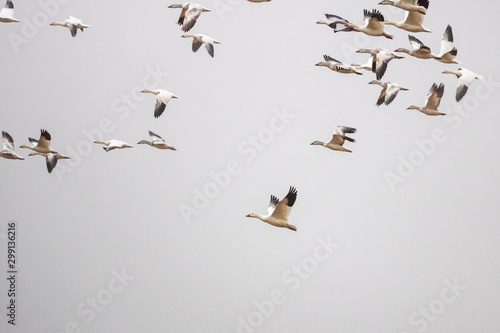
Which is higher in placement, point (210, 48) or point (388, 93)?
point (388, 93)

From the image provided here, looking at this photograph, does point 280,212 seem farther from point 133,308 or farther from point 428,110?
point 133,308

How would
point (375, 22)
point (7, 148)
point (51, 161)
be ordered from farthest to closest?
point (51, 161)
point (7, 148)
point (375, 22)

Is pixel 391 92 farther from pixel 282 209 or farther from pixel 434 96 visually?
pixel 282 209

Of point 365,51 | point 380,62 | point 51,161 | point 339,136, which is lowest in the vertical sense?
point 51,161

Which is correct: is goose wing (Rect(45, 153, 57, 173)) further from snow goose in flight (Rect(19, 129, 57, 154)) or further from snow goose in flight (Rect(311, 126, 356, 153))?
snow goose in flight (Rect(311, 126, 356, 153))

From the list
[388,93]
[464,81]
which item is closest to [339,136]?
[388,93]

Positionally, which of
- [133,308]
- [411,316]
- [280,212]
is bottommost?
[133,308]

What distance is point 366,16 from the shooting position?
2291 centimetres

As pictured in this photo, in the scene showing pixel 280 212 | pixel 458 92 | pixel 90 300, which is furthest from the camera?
pixel 90 300

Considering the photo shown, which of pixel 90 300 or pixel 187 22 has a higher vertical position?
pixel 187 22

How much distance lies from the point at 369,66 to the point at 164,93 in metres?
4.01

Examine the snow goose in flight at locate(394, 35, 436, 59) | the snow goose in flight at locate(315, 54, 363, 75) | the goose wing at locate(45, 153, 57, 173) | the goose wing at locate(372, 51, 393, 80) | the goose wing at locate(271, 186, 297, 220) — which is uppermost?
the snow goose in flight at locate(394, 35, 436, 59)

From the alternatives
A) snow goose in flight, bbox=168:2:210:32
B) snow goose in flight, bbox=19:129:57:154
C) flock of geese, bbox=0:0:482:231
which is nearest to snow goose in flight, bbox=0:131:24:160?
flock of geese, bbox=0:0:482:231

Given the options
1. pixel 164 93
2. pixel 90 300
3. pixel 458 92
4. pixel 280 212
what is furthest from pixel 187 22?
pixel 90 300
